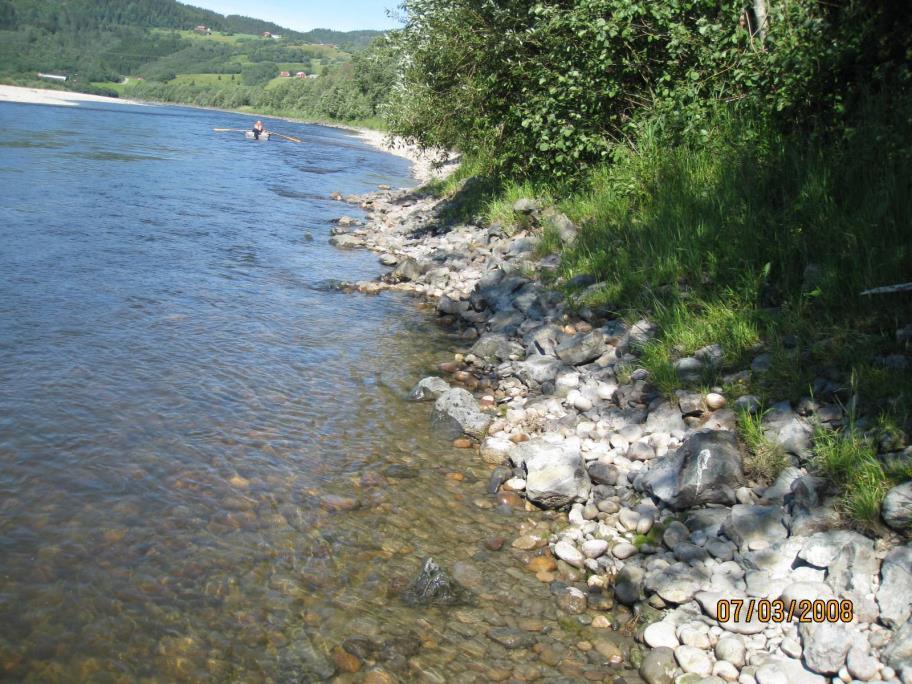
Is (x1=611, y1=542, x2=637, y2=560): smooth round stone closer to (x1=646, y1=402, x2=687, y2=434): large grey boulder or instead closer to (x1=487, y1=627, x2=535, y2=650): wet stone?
(x1=487, y1=627, x2=535, y2=650): wet stone

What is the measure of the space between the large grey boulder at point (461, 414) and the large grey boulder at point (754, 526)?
3269 mm

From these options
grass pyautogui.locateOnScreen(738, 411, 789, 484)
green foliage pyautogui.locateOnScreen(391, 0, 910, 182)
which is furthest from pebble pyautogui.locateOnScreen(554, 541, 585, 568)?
green foliage pyautogui.locateOnScreen(391, 0, 910, 182)

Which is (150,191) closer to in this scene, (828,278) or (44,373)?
(44,373)

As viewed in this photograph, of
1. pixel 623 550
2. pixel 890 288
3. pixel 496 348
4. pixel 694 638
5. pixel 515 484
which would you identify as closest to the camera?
pixel 694 638

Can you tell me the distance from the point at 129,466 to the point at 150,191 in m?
19.8

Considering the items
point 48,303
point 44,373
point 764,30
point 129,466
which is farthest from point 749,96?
point 48,303

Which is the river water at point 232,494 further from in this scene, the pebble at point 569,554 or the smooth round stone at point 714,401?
the smooth round stone at point 714,401

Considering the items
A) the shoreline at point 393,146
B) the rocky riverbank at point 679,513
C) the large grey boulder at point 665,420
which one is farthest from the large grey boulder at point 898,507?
the shoreline at point 393,146

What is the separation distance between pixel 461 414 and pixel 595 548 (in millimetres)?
2786

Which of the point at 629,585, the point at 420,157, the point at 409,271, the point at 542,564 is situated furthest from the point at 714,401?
the point at 420,157

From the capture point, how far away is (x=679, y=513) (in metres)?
6.23

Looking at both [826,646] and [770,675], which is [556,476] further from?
[826,646]

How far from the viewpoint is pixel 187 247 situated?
16.9 m
